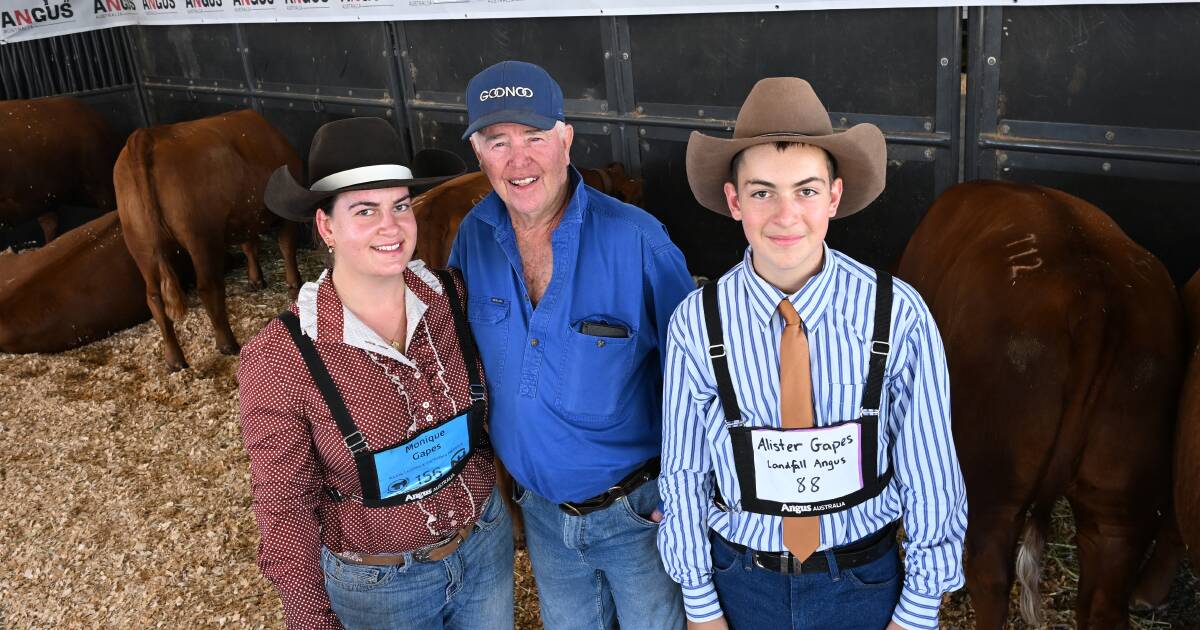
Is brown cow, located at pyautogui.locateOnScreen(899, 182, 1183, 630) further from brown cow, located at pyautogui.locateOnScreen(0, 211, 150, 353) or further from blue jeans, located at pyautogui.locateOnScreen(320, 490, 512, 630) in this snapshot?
brown cow, located at pyautogui.locateOnScreen(0, 211, 150, 353)

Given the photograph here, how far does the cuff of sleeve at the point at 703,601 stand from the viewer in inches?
75.7

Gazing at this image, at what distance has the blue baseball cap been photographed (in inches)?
83.8

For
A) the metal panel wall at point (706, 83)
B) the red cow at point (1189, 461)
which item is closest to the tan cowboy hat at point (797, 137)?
the red cow at point (1189, 461)

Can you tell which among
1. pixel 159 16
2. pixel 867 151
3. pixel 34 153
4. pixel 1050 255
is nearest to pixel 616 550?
pixel 867 151

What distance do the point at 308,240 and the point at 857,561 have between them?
670 cm

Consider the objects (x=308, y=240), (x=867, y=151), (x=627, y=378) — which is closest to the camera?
(x=867, y=151)

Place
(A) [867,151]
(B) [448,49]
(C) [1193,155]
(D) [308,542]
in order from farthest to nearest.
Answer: (B) [448,49] → (C) [1193,155] → (D) [308,542] → (A) [867,151]

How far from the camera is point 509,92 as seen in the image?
2139 mm

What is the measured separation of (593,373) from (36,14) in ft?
26.1

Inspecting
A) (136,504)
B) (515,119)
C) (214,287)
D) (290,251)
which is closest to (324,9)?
(290,251)

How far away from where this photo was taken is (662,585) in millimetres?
2219

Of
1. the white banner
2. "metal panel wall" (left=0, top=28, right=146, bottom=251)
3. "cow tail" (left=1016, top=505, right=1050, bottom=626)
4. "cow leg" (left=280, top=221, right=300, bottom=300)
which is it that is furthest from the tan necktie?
"metal panel wall" (left=0, top=28, right=146, bottom=251)

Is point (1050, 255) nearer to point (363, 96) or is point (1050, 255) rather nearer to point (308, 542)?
point (308, 542)

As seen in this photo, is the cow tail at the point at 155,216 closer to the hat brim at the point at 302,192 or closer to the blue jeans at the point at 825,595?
the hat brim at the point at 302,192
